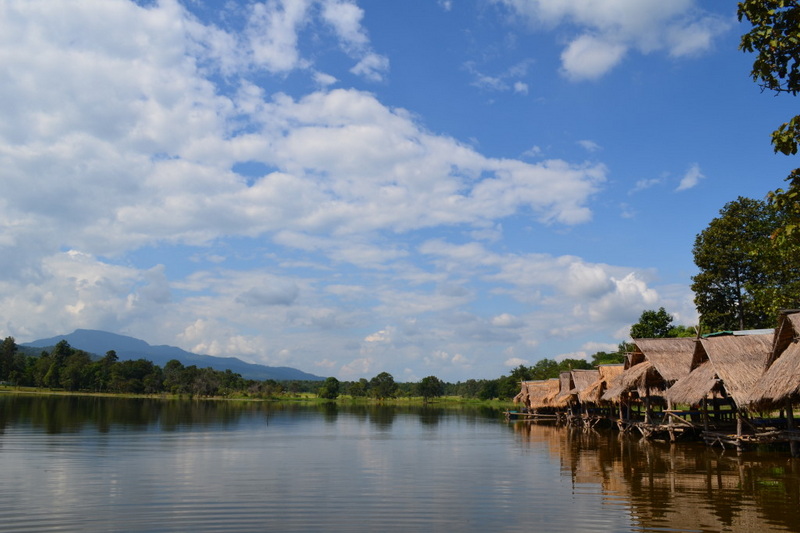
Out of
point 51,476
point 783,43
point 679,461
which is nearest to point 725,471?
point 679,461

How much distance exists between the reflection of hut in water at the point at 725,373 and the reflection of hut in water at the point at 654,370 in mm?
1373

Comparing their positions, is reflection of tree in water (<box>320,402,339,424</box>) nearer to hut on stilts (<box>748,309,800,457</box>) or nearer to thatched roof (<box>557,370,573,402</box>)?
thatched roof (<box>557,370,573,402</box>)

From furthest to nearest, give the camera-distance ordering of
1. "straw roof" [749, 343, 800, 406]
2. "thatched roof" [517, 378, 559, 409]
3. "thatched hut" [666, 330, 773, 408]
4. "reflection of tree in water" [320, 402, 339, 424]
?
"reflection of tree in water" [320, 402, 339, 424] < "thatched roof" [517, 378, 559, 409] < "thatched hut" [666, 330, 773, 408] < "straw roof" [749, 343, 800, 406]

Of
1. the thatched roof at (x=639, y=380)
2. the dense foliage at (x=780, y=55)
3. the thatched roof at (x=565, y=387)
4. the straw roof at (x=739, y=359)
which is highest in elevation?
the dense foliage at (x=780, y=55)

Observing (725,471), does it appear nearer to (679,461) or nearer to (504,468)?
(679,461)

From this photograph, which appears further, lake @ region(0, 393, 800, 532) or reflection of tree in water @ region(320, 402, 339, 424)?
reflection of tree in water @ region(320, 402, 339, 424)

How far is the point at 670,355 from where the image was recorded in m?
23.3

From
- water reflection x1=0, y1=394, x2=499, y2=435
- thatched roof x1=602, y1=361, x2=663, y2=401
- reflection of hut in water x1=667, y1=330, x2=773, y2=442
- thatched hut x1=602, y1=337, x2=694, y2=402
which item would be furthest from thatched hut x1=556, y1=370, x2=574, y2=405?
reflection of hut in water x1=667, y1=330, x2=773, y2=442

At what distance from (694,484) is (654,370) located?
40.5 ft

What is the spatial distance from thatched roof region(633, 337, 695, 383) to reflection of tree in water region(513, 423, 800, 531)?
113 inches

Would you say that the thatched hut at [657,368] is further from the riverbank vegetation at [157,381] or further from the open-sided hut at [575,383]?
the riverbank vegetation at [157,381]

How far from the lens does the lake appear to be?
30.3ft

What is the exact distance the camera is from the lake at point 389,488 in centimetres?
923

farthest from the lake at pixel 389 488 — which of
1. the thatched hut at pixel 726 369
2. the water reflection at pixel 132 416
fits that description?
the water reflection at pixel 132 416
